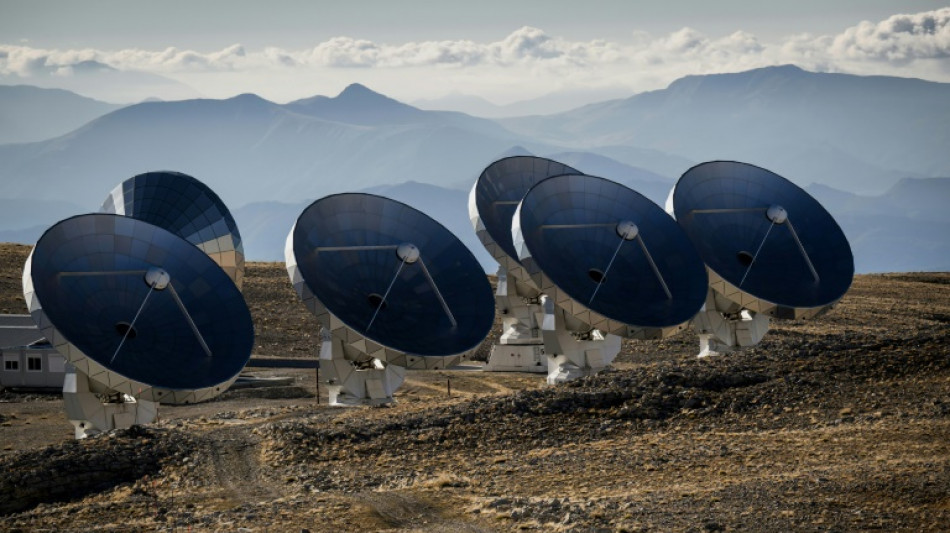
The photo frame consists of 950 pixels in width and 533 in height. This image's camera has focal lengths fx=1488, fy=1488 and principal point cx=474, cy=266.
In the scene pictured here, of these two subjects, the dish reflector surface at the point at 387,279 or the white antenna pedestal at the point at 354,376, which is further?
the white antenna pedestal at the point at 354,376

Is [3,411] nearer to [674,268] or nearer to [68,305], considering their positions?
[68,305]

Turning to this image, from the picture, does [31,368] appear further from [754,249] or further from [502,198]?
[754,249]

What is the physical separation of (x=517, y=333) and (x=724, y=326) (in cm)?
1375

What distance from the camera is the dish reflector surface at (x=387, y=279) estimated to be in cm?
5625

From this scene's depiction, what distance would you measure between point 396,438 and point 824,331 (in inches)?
1807

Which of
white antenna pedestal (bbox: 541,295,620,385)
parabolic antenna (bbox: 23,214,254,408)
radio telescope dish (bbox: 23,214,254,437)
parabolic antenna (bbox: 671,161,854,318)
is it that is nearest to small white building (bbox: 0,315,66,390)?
radio telescope dish (bbox: 23,214,254,437)

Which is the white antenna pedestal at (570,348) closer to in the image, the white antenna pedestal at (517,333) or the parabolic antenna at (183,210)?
the white antenna pedestal at (517,333)

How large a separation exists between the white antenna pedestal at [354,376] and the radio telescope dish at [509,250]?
13096mm

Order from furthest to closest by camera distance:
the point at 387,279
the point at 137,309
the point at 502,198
Answer: 1. the point at 502,198
2. the point at 387,279
3. the point at 137,309

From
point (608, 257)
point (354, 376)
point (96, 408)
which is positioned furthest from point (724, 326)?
point (96, 408)

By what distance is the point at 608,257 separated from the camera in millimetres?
62969

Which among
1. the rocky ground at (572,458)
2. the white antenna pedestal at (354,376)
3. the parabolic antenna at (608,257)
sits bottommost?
the rocky ground at (572,458)

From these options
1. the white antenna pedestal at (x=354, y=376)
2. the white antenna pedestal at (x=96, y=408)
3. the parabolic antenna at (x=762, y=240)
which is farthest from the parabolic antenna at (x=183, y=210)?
the parabolic antenna at (x=762, y=240)

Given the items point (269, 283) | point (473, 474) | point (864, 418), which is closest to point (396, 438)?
point (473, 474)
